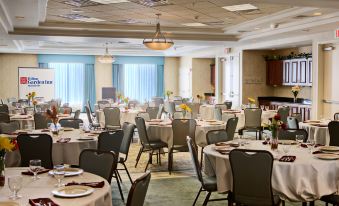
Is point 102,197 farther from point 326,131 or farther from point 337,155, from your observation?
point 326,131

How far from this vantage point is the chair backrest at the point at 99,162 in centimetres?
421

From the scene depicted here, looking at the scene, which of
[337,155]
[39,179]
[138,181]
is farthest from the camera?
[337,155]

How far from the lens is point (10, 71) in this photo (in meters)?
20.5

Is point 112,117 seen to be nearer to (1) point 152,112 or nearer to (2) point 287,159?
(1) point 152,112

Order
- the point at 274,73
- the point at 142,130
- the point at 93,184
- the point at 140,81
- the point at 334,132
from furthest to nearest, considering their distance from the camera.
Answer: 1. the point at 140,81
2. the point at 274,73
3. the point at 142,130
4. the point at 334,132
5. the point at 93,184

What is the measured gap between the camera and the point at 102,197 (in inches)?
130

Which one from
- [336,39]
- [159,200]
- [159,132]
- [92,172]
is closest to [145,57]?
[336,39]

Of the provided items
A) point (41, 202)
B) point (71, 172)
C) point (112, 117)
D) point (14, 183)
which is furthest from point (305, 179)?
point (112, 117)

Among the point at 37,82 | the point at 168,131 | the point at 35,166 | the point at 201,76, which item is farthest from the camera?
the point at 201,76

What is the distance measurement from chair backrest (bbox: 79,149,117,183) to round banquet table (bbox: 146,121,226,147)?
3660 mm

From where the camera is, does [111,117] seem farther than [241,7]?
Yes

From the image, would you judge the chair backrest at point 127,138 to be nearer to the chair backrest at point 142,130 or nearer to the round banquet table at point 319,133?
the chair backrest at point 142,130

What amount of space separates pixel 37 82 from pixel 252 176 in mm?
16649

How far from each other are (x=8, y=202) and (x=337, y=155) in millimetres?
3468
